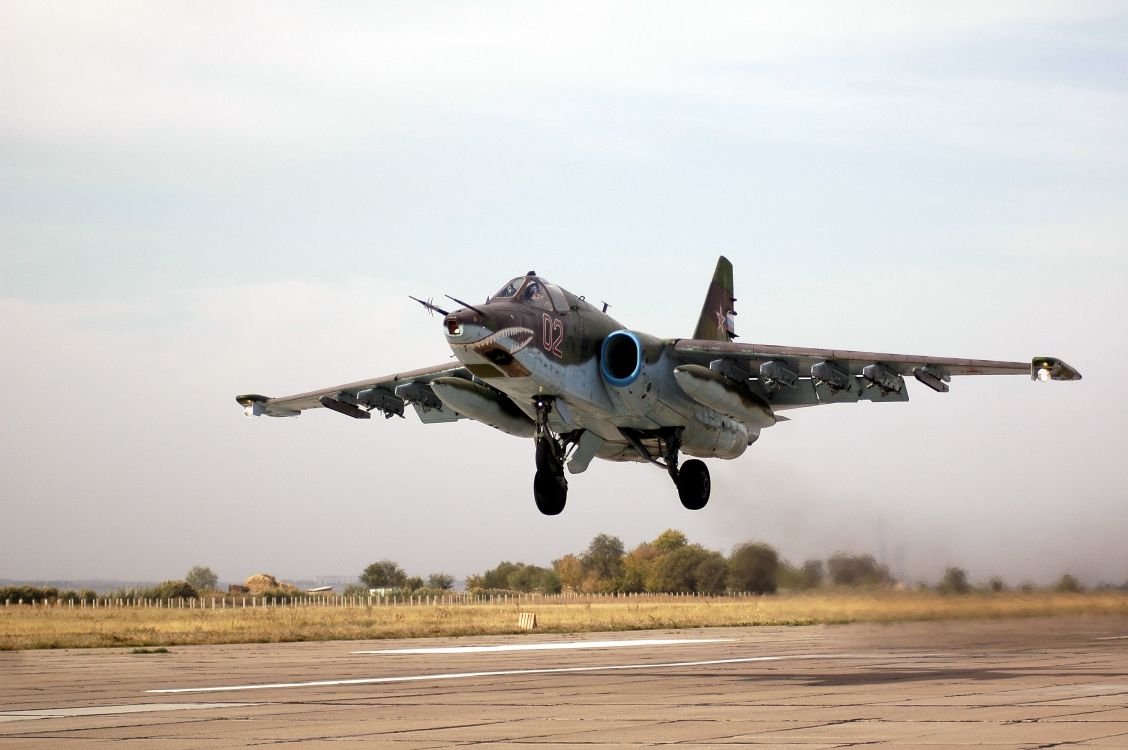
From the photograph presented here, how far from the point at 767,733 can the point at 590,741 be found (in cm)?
143

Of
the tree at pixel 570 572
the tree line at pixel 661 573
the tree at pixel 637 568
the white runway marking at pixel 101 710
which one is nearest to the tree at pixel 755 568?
the tree line at pixel 661 573

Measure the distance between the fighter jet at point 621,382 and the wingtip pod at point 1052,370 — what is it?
17mm

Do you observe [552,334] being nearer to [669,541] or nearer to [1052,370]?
[1052,370]

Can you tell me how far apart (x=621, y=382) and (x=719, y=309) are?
8062 mm

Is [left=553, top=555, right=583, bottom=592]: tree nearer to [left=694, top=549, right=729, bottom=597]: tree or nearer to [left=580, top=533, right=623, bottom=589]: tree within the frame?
[left=580, top=533, right=623, bottom=589]: tree

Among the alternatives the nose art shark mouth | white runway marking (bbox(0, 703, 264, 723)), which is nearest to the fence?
the nose art shark mouth

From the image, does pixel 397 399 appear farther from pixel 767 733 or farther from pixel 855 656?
pixel 767 733

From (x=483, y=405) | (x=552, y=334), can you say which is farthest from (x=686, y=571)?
(x=552, y=334)

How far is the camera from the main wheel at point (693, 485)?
85.3ft

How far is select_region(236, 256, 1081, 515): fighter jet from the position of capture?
20859 millimetres

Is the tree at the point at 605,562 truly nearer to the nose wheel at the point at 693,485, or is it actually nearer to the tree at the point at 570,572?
the tree at the point at 570,572

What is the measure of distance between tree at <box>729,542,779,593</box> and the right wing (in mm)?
7892

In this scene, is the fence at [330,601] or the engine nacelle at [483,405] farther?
the fence at [330,601]

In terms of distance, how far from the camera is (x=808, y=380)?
25.8 m
